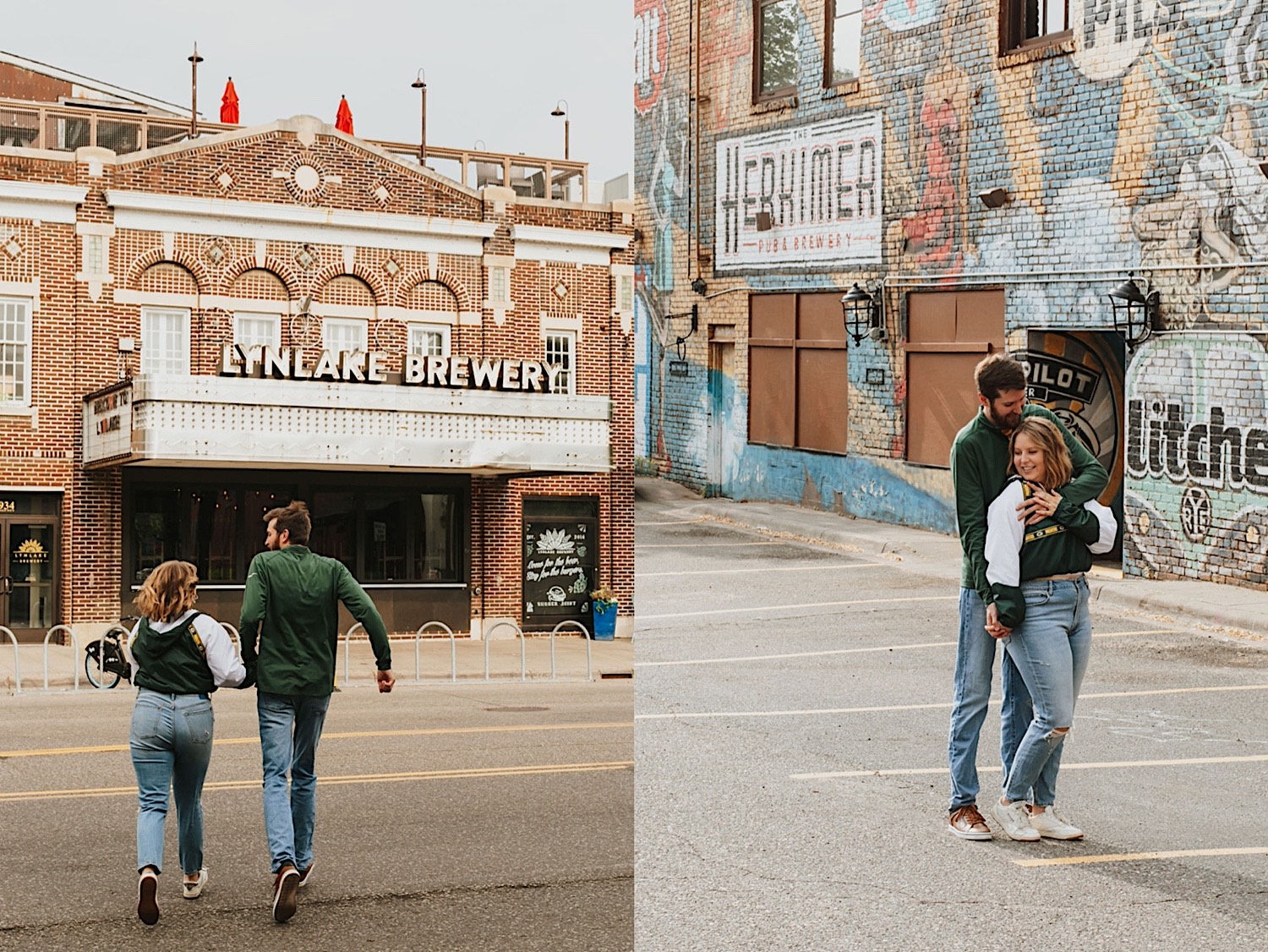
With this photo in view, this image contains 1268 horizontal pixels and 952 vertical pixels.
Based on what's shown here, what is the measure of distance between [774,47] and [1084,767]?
254 cm

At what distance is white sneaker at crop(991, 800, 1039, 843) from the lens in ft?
12.9

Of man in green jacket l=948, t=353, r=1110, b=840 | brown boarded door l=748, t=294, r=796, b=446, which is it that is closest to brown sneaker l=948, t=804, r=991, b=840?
man in green jacket l=948, t=353, r=1110, b=840

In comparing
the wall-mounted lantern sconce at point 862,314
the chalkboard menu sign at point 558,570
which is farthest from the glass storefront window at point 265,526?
the wall-mounted lantern sconce at point 862,314

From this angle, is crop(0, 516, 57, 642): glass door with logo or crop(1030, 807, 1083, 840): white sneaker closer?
crop(0, 516, 57, 642): glass door with logo

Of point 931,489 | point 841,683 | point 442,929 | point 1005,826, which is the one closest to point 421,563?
point 442,929

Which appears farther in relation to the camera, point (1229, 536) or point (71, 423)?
point (1229, 536)

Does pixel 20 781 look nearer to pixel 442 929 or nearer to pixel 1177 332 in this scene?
pixel 442 929

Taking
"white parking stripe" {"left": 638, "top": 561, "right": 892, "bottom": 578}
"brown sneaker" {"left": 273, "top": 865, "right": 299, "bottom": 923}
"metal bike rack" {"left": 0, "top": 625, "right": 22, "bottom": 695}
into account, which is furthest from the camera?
"white parking stripe" {"left": 638, "top": 561, "right": 892, "bottom": 578}

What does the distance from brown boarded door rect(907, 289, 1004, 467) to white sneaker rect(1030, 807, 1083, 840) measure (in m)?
1.20

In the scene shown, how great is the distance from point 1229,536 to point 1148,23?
269 cm

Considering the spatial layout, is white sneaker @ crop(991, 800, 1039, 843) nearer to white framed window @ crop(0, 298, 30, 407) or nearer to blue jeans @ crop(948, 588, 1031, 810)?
blue jeans @ crop(948, 588, 1031, 810)

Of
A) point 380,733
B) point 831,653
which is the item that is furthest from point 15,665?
point 831,653

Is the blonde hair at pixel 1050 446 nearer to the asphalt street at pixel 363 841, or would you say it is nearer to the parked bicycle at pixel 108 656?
the asphalt street at pixel 363 841

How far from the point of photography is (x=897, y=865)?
12.3 feet
